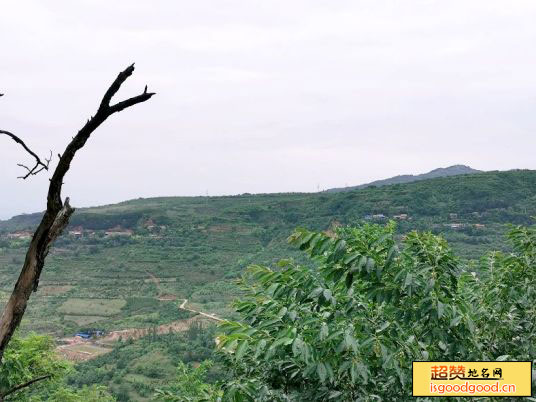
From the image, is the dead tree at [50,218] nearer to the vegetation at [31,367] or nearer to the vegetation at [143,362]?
the vegetation at [31,367]

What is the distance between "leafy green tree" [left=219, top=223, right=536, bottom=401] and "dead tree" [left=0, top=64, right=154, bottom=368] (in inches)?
50.3

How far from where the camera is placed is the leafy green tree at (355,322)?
138 inches

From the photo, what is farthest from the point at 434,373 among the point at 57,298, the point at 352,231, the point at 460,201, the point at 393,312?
the point at 460,201

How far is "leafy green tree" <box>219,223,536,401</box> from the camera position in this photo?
3.50 m

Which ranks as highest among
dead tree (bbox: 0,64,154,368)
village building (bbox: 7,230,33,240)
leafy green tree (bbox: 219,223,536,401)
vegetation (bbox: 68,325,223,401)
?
dead tree (bbox: 0,64,154,368)

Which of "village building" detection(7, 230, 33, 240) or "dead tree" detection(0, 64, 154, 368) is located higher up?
"dead tree" detection(0, 64, 154, 368)

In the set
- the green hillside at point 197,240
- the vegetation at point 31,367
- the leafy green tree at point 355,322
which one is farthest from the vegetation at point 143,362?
the leafy green tree at point 355,322

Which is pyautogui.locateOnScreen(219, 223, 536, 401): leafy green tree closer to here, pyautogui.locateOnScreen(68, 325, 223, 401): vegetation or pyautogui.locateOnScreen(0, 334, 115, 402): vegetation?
pyautogui.locateOnScreen(0, 334, 115, 402): vegetation

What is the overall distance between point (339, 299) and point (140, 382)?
40.6 meters

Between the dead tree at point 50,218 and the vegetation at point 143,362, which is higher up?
the dead tree at point 50,218

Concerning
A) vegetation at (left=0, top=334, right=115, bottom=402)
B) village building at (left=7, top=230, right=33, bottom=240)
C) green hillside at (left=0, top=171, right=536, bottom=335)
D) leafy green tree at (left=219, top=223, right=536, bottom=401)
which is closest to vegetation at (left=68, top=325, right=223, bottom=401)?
green hillside at (left=0, top=171, right=536, bottom=335)

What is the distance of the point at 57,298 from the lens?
237 feet

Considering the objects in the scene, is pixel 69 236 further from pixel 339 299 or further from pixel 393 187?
pixel 339 299

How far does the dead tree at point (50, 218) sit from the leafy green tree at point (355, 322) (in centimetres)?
128
